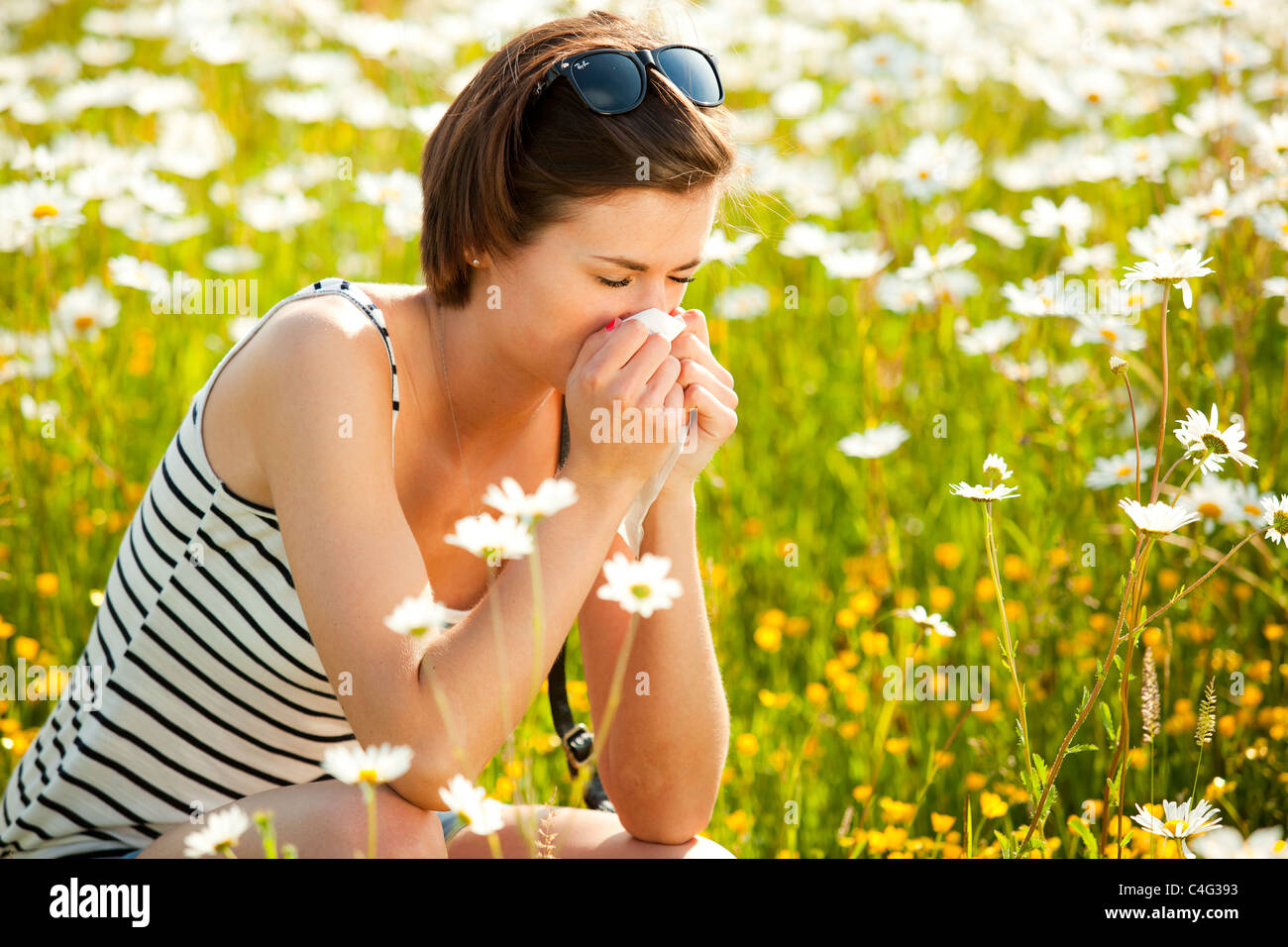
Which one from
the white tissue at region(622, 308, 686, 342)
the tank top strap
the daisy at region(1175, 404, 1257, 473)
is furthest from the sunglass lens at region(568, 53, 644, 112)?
the daisy at region(1175, 404, 1257, 473)

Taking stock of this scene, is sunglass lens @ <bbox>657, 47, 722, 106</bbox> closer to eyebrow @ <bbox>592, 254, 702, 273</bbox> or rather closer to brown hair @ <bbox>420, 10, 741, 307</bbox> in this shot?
brown hair @ <bbox>420, 10, 741, 307</bbox>

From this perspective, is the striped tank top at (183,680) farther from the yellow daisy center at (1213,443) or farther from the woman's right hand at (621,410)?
the yellow daisy center at (1213,443)

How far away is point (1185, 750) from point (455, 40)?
276 centimetres

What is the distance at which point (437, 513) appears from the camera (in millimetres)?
1538

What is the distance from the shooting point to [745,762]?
183 centimetres

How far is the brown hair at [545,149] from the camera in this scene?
133 centimetres

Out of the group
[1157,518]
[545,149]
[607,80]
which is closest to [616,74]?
[607,80]

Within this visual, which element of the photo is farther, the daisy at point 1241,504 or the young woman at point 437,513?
the daisy at point 1241,504

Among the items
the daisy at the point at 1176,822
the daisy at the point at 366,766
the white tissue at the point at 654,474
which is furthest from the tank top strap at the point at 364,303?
the daisy at the point at 1176,822

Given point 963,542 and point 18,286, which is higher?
point 18,286

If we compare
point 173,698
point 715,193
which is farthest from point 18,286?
point 715,193

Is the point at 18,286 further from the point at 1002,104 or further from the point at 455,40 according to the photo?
the point at 1002,104
